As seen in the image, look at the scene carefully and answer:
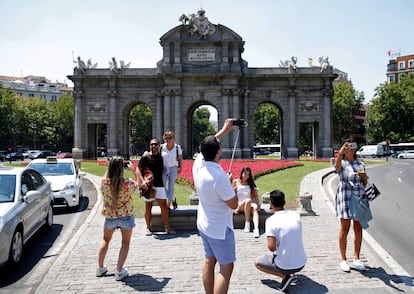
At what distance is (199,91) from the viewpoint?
124ft

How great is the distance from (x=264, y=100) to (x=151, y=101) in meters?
11.5

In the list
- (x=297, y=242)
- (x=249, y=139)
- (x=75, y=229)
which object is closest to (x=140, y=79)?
(x=249, y=139)

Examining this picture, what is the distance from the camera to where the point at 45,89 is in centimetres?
10600

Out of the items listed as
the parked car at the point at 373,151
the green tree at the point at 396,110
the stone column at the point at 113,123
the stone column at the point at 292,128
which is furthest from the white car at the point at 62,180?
the green tree at the point at 396,110

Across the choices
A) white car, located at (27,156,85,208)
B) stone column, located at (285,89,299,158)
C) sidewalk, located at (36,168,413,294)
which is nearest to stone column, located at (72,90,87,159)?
stone column, located at (285,89,299,158)

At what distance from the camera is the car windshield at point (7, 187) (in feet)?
25.1

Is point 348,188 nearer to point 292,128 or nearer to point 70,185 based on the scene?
point 70,185

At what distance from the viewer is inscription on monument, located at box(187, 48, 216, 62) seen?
123ft

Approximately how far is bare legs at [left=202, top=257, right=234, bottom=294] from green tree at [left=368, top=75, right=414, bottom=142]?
70371 millimetres

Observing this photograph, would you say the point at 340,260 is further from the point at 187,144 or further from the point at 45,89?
the point at 45,89

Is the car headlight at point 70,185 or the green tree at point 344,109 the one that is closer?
the car headlight at point 70,185

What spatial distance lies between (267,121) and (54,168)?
6675 centimetres

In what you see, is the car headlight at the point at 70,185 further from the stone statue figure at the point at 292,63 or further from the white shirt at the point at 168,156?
the stone statue figure at the point at 292,63

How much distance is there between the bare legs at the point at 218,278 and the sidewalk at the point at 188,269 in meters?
1.08
